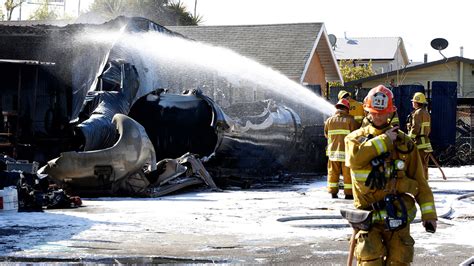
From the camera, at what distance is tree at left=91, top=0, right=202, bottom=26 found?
57688 mm

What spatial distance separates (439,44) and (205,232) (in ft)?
111

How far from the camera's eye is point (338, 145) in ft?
45.8

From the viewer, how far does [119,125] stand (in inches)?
582

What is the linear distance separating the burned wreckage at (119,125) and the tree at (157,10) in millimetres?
36270

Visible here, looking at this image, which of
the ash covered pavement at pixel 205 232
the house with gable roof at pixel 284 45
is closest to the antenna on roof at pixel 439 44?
the house with gable roof at pixel 284 45

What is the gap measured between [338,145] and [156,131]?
16.5ft

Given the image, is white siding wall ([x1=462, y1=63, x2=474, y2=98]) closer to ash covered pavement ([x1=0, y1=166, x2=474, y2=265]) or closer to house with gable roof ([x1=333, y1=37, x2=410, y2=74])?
house with gable roof ([x1=333, y1=37, x2=410, y2=74])

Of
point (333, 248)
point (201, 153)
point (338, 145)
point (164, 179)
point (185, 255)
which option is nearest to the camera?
point (185, 255)

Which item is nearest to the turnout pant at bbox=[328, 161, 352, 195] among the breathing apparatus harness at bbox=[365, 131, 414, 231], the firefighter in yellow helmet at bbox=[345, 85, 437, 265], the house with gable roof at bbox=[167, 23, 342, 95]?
the firefighter in yellow helmet at bbox=[345, 85, 437, 265]

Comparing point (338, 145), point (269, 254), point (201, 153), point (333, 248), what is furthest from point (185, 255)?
point (201, 153)

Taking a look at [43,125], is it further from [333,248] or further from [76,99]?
[333,248]

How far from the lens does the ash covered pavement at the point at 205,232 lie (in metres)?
8.40

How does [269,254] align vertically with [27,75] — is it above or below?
below

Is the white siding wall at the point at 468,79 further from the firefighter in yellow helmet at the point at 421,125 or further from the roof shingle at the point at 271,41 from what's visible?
the firefighter in yellow helmet at the point at 421,125
